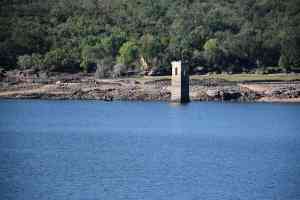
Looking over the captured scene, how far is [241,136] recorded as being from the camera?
62719mm

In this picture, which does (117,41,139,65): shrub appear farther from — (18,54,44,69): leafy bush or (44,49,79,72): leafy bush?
(18,54,44,69): leafy bush

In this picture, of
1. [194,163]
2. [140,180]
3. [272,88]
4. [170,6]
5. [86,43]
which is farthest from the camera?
[170,6]

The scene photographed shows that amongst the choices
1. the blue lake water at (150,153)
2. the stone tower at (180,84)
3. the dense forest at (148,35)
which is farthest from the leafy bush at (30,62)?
the blue lake water at (150,153)

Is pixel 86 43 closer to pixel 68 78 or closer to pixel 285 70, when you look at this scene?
pixel 68 78

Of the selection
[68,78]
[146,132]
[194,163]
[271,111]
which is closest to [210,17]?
[68,78]

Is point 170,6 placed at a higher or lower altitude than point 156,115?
higher

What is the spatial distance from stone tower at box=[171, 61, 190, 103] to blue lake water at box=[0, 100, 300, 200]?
6012 millimetres

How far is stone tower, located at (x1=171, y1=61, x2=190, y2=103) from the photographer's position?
9125cm


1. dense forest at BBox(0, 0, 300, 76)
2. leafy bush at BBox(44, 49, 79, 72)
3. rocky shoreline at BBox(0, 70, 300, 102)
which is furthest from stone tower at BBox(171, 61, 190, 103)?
leafy bush at BBox(44, 49, 79, 72)

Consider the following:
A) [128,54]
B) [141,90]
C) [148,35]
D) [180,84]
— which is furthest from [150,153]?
[148,35]

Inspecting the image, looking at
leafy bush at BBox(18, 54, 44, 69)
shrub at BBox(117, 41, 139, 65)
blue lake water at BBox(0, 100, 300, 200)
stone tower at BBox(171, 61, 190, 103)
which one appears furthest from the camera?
shrub at BBox(117, 41, 139, 65)

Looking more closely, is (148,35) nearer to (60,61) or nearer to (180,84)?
(60,61)

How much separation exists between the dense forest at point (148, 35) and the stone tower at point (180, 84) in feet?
51.8

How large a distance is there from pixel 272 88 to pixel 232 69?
1513 cm
